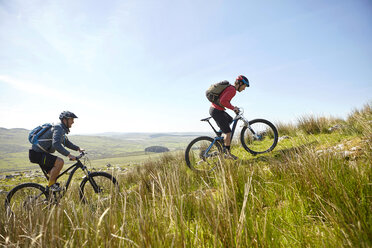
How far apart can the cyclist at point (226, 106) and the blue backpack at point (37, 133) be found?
4.86m

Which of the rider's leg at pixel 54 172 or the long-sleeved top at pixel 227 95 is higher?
the long-sleeved top at pixel 227 95

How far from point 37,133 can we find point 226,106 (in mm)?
5475

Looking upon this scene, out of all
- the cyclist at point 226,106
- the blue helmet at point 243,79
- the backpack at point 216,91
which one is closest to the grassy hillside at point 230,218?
the cyclist at point 226,106

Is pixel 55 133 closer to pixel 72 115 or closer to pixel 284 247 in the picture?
pixel 72 115

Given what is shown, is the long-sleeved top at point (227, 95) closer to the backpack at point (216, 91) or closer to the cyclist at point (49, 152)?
the backpack at point (216, 91)

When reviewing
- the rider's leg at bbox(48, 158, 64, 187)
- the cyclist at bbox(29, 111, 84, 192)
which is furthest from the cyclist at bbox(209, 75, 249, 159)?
the rider's leg at bbox(48, 158, 64, 187)

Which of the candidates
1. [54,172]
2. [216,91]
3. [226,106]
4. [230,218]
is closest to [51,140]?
[54,172]

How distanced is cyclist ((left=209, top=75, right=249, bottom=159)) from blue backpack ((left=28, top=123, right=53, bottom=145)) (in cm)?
486

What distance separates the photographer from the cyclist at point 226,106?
4992 millimetres

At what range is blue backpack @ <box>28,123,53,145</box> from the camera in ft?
15.2

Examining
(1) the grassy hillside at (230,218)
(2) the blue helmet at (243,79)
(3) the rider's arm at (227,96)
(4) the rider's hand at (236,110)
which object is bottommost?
(1) the grassy hillside at (230,218)

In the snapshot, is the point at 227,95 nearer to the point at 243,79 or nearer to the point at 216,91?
the point at 216,91

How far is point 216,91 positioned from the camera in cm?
505

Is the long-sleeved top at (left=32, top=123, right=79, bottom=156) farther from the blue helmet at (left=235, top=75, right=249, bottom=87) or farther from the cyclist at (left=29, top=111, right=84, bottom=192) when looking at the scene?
the blue helmet at (left=235, top=75, right=249, bottom=87)
